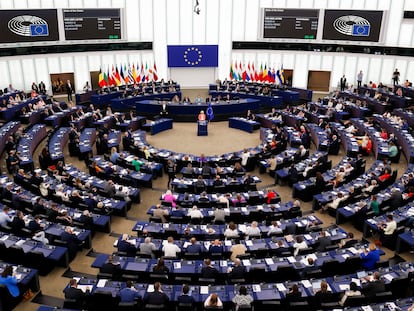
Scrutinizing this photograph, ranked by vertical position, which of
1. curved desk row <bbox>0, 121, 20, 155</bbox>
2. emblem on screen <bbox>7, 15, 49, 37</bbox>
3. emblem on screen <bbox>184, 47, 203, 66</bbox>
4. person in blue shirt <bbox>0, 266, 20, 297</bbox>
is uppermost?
emblem on screen <bbox>7, 15, 49, 37</bbox>

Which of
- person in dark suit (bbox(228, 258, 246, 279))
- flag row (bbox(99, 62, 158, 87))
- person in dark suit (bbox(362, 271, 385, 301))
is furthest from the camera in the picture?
flag row (bbox(99, 62, 158, 87))

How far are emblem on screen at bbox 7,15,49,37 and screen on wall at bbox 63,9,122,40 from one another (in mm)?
1913

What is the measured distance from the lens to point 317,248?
1387 cm

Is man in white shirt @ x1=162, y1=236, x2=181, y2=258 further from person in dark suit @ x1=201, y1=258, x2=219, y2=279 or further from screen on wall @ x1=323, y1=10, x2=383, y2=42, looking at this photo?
screen on wall @ x1=323, y1=10, x2=383, y2=42

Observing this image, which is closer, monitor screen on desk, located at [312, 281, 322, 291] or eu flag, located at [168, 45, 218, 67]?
monitor screen on desk, located at [312, 281, 322, 291]

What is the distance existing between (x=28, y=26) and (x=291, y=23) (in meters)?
23.6

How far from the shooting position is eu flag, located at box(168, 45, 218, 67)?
136ft

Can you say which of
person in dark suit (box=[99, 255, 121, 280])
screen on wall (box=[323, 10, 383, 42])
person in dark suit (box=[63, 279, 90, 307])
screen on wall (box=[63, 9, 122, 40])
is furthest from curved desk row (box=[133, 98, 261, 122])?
person in dark suit (box=[63, 279, 90, 307])

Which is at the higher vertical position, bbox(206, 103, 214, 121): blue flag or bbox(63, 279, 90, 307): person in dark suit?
bbox(206, 103, 214, 121): blue flag

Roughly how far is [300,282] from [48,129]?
905 inches

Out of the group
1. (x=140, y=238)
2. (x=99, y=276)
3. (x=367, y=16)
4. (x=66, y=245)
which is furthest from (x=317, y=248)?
(x=367, y=16)

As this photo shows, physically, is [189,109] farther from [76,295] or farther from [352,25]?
[76,295]

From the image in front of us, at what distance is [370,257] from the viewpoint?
1294 cm

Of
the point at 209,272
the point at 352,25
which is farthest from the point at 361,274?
the point at 352,25
